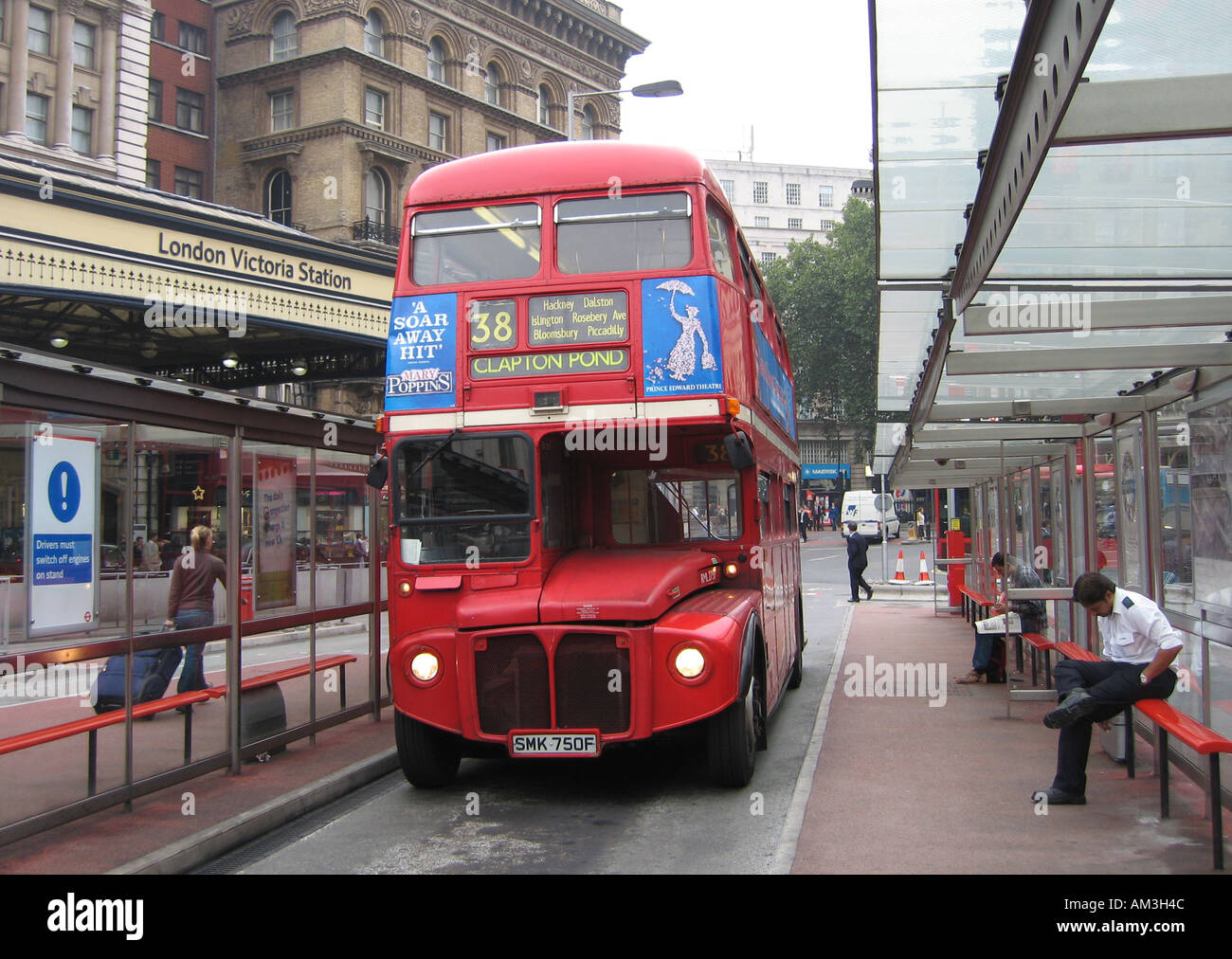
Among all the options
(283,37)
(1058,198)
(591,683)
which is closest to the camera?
(1058,198)

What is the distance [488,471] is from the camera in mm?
8328

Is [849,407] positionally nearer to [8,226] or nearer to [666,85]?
[666,85]

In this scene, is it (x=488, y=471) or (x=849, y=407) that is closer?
(x=488, y=471)

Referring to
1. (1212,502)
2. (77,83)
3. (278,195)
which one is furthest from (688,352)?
(278,195)

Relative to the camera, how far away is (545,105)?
4884 centimetres

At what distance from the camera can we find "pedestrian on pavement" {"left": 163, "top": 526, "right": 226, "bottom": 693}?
25.8 feet

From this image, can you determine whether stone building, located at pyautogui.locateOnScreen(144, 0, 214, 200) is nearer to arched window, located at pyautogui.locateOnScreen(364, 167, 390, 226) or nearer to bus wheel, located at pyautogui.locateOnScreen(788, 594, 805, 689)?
arched window, located at pyautogui.locateOnScreen(364, 167, 390, 226)

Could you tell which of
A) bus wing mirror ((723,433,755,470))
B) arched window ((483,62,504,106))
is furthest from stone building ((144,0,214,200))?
bus wing mirror ((723,433,755,470))

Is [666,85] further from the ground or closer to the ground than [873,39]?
further from the ground

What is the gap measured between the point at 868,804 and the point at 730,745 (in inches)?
38.9

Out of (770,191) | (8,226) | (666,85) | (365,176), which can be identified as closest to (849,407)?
(770,191)

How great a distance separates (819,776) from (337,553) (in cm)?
462

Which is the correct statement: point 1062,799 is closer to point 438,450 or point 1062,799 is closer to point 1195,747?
point 1195,747

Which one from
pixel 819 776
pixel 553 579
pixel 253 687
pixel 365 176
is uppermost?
pixel 365 176
